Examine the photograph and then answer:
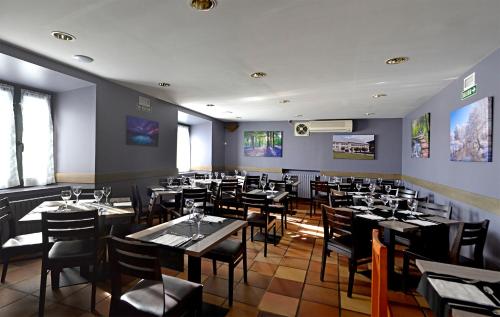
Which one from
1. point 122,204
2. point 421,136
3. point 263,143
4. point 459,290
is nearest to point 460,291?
point 459,290

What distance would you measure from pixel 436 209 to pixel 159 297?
332 cm

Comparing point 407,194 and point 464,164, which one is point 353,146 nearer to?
point 407,194

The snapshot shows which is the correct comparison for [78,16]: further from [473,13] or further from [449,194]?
[449,194]

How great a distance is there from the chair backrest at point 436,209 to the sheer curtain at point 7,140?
5629 millimetres

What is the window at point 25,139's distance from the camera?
3.35 meters

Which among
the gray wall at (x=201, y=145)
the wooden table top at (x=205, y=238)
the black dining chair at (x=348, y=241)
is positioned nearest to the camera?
the wooden table top at (x=205, y=238)

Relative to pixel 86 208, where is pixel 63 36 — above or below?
above

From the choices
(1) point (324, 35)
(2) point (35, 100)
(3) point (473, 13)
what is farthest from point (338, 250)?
(2) point (35, 100)

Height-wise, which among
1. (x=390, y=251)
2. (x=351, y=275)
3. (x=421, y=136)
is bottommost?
(x=351, y=275)

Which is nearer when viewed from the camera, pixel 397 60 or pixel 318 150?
pixel 397 60

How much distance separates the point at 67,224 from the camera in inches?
77.0

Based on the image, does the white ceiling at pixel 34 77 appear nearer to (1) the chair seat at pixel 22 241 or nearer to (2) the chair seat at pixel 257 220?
(1) the chair seat at pixel 22 241

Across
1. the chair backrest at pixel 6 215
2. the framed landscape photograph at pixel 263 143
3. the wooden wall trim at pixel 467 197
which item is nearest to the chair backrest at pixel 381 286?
the wooden wall trim at pixel 467 197

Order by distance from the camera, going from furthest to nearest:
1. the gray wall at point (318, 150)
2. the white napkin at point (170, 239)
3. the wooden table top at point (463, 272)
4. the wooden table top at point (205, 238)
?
1. the gray wall at point (318, 150)
2. the white napkin at point (170, 239)
3. the wooden table top at point (205, 238)
4. the wooden table top at point (463, 272)
